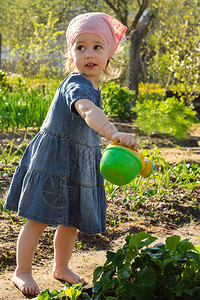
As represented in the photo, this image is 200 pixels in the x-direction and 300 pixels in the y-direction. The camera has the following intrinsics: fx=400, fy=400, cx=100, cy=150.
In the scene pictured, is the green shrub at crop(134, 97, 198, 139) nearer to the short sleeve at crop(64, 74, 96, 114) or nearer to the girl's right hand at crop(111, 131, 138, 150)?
the short sleeve at crop(64, 74, 96, 114)

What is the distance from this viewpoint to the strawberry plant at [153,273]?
57.2 inches

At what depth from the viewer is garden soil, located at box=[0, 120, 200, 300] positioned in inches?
82.8

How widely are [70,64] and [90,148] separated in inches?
19.2

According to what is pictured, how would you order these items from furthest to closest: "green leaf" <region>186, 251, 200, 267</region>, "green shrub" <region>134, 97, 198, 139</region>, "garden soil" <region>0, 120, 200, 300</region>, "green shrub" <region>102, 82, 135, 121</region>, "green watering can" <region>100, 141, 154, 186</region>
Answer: "green shrub" <region>102, 82, 135, 121</region> → "green shrub" <region>134, 97, 198, 139</region> → "garden soil" <region>0, 120, 200, 300</region> → "green leaf" <region>186, 251, 200, 267</region> → "green watering can" <region>100, 141, 154, 186</region>

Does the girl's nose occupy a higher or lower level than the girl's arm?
higher

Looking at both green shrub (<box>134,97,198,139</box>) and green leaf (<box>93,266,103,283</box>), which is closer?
green leaf (<box>93,266,103,283</box>)

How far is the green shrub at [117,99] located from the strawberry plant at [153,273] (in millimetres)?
6093

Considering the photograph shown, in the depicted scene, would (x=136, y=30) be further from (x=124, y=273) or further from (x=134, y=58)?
(x=124, y=273)

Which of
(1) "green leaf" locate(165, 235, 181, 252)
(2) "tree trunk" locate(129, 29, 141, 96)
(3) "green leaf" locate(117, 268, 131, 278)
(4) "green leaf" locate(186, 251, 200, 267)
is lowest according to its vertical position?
(3) "green leaf" locate(117, 268, 131, 278)

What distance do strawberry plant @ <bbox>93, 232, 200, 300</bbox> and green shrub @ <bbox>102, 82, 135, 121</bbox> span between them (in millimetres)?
6093

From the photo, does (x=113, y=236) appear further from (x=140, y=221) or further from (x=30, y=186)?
(x=30, y=186)

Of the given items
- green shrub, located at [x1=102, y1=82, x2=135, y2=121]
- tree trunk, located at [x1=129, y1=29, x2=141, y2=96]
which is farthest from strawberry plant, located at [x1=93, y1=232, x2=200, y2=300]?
tree trunk, located at [x1=129, y1=29, x2=141, y2=96]

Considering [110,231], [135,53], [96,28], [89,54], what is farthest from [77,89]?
[135,53]

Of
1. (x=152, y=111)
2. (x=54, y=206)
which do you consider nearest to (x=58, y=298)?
(x=54, y=206)
